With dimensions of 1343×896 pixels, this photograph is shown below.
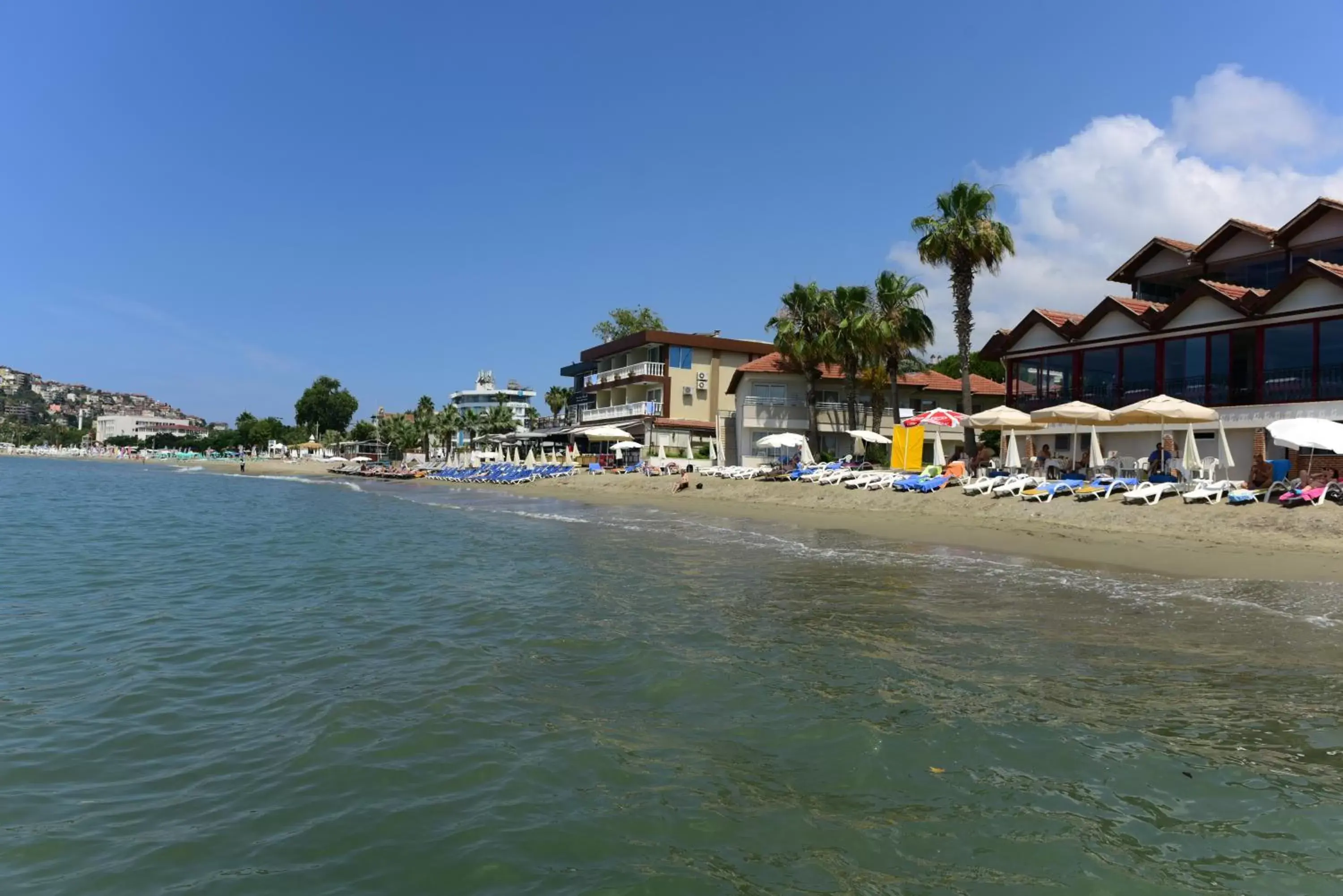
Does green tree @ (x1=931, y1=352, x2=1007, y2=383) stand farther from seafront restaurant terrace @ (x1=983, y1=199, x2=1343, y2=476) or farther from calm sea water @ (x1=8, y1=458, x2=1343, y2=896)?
calm sea water @ (x1=8, y1=458, x2=1343, y2=896)

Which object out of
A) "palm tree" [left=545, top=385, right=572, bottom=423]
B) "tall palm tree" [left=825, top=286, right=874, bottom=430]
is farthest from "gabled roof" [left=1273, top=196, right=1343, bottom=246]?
"palm tree" [left=545, top=385, right=572, bottom=423]

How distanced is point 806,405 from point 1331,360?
80.2 feet

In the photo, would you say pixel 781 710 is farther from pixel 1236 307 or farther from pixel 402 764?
pixel 1236 307

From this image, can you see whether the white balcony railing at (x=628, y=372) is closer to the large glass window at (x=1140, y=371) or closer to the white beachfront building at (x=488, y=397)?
the large glass window at (x=1140, y=371)

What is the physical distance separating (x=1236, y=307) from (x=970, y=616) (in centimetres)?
A: 2217

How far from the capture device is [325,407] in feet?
449

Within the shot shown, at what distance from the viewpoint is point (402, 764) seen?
5590 millimetres

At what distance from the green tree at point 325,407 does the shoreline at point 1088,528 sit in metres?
120

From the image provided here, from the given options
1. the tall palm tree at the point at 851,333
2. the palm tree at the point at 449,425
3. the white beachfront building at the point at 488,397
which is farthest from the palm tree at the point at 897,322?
the white beachfront building at the point at 488,397

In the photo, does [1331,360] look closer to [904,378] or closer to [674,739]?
[904,378]

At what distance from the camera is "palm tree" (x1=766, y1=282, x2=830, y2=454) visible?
133 ft

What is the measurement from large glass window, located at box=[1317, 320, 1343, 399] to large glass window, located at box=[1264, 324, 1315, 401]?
234 millimetres

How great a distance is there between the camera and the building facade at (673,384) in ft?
164

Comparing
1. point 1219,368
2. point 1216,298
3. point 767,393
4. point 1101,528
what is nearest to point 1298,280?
point 1216,298
